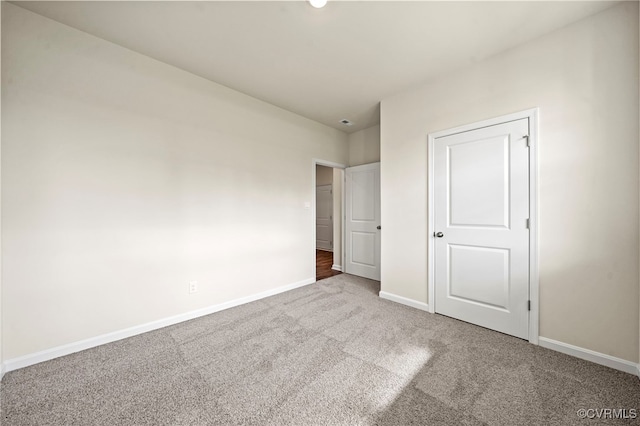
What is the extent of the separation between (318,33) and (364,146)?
2.53m

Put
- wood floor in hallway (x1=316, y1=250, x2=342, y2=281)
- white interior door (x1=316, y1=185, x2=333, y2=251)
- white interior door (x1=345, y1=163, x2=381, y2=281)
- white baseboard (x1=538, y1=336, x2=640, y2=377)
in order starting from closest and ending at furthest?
white baseboard (x1=538, y1=336, x2=640, y2=377)
white interior door (x1=345, y1=163, x2=381, y2=281)
wood floor in hallway (x1=316, y1=250, x2=342, y2=281)
white interior door (x1=316, y1=185, x2=333, y2=251)

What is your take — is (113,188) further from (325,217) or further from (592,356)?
(325,217)

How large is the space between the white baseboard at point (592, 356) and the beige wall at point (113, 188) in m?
2.99

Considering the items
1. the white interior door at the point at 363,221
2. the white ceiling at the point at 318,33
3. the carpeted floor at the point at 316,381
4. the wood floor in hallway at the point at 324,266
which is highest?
the white ceiling at the point at 318,33

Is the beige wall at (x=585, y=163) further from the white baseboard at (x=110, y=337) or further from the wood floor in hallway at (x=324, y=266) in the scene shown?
the white baseboard at (x=110, y=337)

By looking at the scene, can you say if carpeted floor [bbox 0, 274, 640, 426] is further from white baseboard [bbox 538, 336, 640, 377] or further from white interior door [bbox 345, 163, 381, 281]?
white interior door [bbox 345, 163, 381, 281]

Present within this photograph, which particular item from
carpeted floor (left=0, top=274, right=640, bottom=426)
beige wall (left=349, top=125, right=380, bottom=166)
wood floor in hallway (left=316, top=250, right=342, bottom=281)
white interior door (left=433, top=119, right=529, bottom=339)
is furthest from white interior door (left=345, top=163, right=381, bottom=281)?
carpeted floor (left=0, top=274, right=640, bottom=426)

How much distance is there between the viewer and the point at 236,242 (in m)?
3.05

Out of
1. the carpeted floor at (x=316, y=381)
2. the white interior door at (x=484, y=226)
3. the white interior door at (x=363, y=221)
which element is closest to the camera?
the carpeted floor at (x=316, y=381)

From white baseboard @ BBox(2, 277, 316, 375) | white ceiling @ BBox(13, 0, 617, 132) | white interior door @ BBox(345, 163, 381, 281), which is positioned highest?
white ceiling @ BBox(13, 0, 617, 132)

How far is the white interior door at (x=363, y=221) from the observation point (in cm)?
417

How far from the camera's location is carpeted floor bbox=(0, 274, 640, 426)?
1.40 metres

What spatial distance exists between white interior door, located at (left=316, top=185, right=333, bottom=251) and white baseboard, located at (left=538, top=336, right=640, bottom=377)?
530 cm

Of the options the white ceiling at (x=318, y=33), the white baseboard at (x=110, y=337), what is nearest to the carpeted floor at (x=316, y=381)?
the white baseboard at (x=110, y=337)
